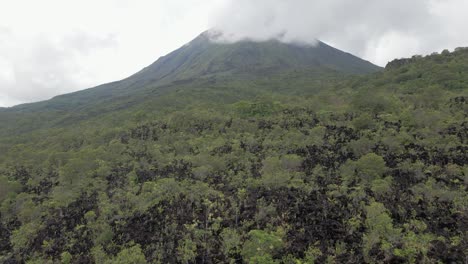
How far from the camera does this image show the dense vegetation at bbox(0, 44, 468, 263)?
15453 millimetres

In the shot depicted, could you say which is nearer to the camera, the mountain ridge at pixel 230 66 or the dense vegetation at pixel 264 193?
the dense vegetation at pixel 264 193

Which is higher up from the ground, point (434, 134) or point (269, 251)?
point (434, 134)

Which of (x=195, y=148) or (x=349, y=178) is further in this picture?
(x=195, y=148)

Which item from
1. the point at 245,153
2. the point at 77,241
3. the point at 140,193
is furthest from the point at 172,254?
the point at 245,153

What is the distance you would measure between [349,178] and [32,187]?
1239 inches

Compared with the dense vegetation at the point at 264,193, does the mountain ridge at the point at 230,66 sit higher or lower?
higher

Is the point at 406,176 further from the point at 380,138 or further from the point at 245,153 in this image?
the point at 245,153

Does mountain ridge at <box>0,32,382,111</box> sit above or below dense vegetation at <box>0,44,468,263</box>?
above

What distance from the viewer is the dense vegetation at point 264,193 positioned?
15453mm

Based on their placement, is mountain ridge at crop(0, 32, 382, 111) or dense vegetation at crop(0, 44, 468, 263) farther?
mountain ridge at crop(0, 32, 382, 111)

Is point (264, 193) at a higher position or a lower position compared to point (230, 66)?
lower

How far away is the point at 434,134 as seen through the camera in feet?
99.3

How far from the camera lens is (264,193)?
72.3ft

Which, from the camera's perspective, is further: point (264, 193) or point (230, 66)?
point (230, 66)
